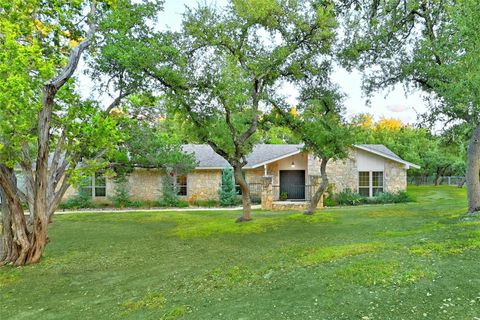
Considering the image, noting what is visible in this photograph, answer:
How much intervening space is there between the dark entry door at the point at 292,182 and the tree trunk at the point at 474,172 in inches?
489

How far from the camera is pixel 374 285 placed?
5.28 metres

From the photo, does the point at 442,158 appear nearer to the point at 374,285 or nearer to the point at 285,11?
the point at 285,11

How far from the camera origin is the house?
2269cm

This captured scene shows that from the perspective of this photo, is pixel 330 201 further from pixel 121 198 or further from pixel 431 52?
pixel 121 198

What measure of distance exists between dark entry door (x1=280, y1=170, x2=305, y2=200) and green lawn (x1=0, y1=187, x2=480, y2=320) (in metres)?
11.6

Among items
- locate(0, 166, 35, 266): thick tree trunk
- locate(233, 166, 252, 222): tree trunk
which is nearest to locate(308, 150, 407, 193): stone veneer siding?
locate(233, 166, 252, 222): tree trunk

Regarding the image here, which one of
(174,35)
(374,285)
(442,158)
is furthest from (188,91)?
(442,158)

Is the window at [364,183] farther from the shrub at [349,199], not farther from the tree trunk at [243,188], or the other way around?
the tree trunk at [243,188]

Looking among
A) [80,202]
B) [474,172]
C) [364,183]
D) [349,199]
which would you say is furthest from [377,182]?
[80,202]

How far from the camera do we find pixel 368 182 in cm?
2292

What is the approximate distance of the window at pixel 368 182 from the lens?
2289 centimetres

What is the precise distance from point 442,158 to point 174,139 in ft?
87.1

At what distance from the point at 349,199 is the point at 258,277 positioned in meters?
16.1

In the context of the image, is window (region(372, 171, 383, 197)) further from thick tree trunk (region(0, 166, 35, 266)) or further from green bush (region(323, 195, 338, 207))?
thick tree trunk (region(0, 166, 35, 266))
